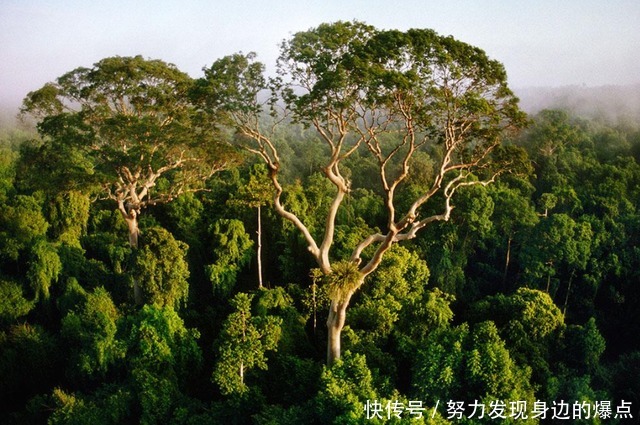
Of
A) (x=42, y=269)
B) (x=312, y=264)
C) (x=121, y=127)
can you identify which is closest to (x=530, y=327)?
(x=312, y=264)

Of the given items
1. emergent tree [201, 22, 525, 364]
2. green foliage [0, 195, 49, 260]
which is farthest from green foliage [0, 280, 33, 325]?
emergent tree [201, 22, 525, 364]

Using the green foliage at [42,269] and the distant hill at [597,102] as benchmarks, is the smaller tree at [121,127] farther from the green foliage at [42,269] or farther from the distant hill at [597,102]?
the distant hill at [597,102]

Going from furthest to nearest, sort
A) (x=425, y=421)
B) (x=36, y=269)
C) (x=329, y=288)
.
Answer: (x=36, y=269) → (x=329, y=288) → (x=425, y=421)

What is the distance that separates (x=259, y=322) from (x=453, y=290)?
27.7 feet

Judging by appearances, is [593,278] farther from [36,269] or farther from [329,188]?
[36,269]

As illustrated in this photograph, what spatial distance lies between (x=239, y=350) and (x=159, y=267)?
190 inches

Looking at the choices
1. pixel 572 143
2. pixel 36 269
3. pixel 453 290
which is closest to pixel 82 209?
pixel 36 269

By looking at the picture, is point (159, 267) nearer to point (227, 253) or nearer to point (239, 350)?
point (227, 253)

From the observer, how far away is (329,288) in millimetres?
11609

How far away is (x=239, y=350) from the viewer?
1239 centimetres

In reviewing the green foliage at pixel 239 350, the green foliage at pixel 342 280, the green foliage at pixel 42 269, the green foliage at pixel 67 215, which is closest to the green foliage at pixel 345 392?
the green foliage at pixel 342 280

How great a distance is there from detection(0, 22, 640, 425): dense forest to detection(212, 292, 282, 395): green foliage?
0.05 m

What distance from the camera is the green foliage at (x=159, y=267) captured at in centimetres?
1573

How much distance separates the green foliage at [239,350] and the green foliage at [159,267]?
3.65 m
